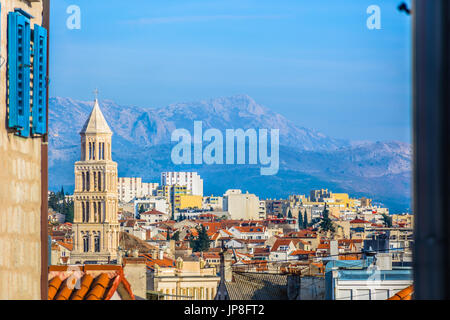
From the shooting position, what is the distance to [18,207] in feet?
9.89

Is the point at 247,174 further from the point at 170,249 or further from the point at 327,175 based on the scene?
the point at 170,249

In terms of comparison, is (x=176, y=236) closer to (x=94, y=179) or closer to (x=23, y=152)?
(x=94, y=179)

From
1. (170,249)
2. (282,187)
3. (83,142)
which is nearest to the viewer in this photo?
(170,249)

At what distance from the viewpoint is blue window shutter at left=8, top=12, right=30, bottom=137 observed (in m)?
3.03

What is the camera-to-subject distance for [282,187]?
7631 centimetres

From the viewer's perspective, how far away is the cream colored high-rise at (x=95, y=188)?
49.9 meters

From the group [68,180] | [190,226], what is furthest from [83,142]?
[190,226]

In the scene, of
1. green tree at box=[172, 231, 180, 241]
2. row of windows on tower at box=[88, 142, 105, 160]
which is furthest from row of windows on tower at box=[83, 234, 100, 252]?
row of windows on tower at box=[88, 142, 105, 160]

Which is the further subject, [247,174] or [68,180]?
[247,174]

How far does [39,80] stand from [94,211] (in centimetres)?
4805

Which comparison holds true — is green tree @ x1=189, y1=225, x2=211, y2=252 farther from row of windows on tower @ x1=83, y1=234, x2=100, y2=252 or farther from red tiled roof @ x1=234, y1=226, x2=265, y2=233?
red tiled roof @ x1=234, y1=226, x2=265, y2=233
